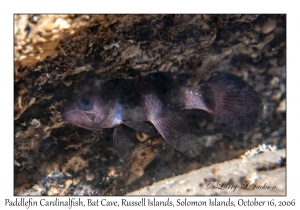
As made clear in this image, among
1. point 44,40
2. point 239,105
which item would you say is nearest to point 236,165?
point 239,105

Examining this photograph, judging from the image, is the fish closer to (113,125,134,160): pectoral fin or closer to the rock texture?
(113,125,134,160): pectoral fin

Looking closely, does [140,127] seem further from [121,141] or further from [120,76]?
[120,76]

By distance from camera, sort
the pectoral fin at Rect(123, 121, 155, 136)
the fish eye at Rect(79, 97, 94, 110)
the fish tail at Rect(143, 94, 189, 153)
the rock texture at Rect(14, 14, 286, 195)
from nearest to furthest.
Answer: the rock texture at Rect(14, 14, 286, 195) < the fish eye at Rect(79, 97, 94, 110) < the pectoral fin at Rect(123, 121, 155, 136) < the fish tail at Rect(143, 94, 189, 153)

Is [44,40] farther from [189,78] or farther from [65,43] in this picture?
[189,78]

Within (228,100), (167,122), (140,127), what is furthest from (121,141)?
(228,100)

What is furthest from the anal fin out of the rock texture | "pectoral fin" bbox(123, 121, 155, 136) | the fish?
the rock texture

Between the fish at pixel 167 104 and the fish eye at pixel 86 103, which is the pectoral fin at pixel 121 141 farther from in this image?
the fish eye at pixel 86 103

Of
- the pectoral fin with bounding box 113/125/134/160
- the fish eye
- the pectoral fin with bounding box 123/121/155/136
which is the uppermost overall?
the fish eye
